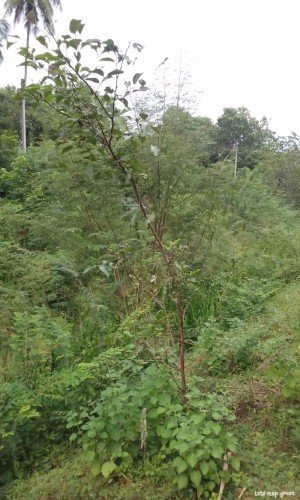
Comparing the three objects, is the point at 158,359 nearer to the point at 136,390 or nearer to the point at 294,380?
the point at 136,390

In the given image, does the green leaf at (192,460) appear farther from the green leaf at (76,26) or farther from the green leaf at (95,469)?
the green leaf at (76,26)

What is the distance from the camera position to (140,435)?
218 cm

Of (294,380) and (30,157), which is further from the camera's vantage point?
(30,157)

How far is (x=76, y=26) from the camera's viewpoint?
161 centimetres

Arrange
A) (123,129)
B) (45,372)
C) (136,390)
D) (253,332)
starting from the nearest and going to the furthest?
1. (123,129)
2. (136,390)
3. (45,372)
4. (253,332)

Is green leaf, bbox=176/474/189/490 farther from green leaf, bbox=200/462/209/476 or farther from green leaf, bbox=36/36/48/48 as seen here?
green leaf, bbox=36/36/48/48

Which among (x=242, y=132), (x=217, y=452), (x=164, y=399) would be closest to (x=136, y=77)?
(x=164, y=399)

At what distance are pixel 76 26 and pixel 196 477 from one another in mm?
2109

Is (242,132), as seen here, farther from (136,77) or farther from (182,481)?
(182,481)

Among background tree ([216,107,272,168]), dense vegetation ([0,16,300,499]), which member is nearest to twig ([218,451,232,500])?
dense vegetation ([0,16,300,499])

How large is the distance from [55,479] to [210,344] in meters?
1.52

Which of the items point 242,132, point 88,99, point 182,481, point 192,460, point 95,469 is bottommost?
point 95,469

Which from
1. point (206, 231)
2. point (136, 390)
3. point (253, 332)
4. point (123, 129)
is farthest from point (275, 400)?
point (206, 231)

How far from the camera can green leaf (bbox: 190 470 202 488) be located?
6.06ft
